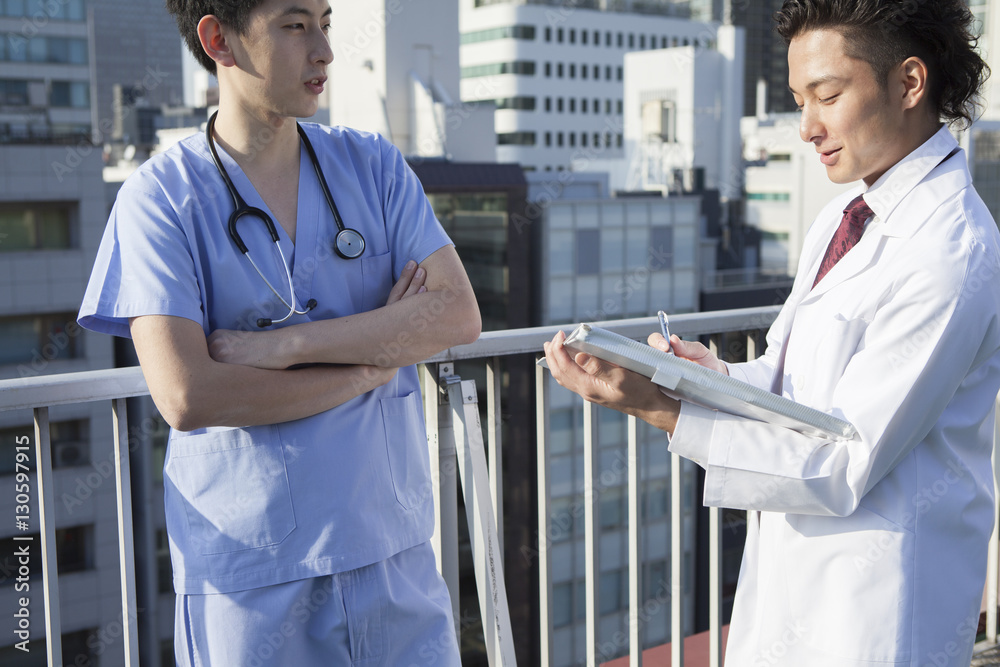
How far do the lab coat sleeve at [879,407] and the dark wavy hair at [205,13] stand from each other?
84 centimetres

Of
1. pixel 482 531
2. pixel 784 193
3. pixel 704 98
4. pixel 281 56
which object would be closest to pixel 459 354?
pixel 482 531

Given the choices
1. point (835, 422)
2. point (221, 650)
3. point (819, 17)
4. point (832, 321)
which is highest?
point (819, 17)

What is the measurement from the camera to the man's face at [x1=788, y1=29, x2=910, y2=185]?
45.9 inches

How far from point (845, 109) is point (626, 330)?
82 centimetres

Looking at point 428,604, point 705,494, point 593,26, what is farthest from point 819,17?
point 593,26

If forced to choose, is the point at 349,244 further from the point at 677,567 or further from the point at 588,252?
the point at 588,252

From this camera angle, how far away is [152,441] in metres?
18.5

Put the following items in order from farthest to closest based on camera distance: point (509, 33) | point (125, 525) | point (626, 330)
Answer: point (509, 33)
point (626, 330)
point (125, 525)

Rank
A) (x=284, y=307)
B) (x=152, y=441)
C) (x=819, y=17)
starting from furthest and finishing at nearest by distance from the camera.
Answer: (x=152, y=441) < (x=284, y=307) < (x=819, y=17)

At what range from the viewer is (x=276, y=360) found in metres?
1.26

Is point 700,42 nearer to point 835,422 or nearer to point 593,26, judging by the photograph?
point 593,26

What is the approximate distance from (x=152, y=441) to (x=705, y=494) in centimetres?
1892

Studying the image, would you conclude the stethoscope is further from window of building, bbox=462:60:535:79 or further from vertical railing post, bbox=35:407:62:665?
window of building, bbox=462:60:535:79

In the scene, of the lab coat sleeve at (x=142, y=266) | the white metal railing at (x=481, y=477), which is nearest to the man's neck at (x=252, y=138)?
the lab coat sleeve at (x=142, y=266)
